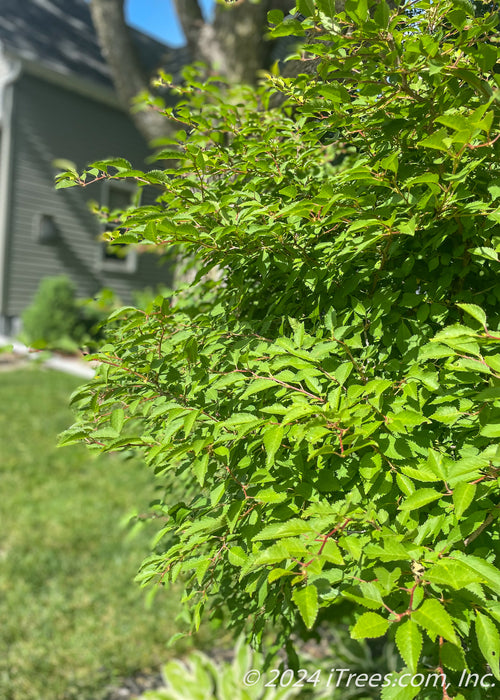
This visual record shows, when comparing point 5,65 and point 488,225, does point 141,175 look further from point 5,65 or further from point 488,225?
point 5,65

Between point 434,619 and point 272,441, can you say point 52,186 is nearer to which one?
point 272,441

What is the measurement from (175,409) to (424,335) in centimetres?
64

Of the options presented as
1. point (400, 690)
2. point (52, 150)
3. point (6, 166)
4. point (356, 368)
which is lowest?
point (400, 690)

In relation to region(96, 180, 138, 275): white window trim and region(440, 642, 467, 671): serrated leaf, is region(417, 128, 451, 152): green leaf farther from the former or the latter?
region(96, 180, 138, 275): white window trim

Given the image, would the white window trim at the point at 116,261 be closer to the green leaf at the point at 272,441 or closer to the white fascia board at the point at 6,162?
the white fascia board at the point at 6,162

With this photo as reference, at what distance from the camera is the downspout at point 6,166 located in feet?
36.1

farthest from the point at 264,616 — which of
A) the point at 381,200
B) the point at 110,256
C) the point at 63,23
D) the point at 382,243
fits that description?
the point at 63,23

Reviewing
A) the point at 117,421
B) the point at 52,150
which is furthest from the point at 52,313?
the point at 117,421

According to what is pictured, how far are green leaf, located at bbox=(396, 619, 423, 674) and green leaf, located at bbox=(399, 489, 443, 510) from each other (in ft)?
0.71

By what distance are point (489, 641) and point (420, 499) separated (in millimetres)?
264

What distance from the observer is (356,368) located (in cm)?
131

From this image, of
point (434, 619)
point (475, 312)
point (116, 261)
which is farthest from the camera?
point (116, 261)

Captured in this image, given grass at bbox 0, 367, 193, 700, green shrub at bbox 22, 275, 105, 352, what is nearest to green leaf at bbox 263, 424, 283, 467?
grass at bbox 0, 367, 193, 700

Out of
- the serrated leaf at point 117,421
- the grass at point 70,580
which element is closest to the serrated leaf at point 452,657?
the serrated leaf at point 117,421
